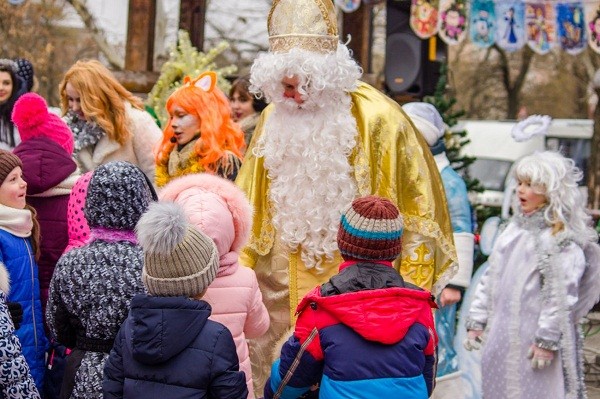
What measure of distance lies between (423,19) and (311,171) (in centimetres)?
695

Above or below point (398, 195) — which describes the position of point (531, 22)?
above

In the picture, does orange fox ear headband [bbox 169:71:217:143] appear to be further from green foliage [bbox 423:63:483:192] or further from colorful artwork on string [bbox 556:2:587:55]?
colorful artwork on string [bbox 556:2:587:55]

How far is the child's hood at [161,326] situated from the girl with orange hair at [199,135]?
110 inches

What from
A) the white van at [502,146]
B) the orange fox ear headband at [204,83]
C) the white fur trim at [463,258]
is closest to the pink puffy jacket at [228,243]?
the orange fox ear headband at [204,83]

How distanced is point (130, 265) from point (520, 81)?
33.0 metres

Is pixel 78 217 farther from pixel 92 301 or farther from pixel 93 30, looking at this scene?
pixel 93 30

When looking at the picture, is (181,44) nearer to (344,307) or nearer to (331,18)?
(331,18)

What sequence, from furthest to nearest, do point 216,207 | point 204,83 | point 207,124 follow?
point 204,83
point 207,124
point 216,207

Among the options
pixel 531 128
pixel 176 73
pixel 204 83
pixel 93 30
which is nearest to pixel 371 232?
pixel 204 83

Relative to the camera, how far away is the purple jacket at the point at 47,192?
247 inches

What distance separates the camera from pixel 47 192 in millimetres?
6379

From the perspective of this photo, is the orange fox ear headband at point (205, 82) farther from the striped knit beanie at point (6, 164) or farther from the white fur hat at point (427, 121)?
the striped knit beanie at point (6, 164)

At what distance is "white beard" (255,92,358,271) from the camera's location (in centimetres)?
575

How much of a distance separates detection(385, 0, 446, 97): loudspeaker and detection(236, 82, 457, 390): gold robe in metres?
6.05
